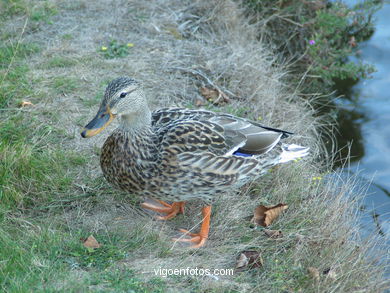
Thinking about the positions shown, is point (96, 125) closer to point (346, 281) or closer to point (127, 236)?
point (127, 236)

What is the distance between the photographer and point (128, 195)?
13.8 ft

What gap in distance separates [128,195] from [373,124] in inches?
138

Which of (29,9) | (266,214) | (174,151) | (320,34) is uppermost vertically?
(320,34)

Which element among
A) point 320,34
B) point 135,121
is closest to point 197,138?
point 135,121

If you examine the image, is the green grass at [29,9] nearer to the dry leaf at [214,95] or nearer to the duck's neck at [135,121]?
the dry leaf at [214,95]

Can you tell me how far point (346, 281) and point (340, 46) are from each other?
14.9 ft

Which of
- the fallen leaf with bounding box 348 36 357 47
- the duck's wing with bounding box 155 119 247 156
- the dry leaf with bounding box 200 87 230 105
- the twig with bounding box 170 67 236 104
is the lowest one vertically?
the dry leaf with bounding box 200 87 230 105

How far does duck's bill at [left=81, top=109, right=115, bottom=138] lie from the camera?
345cm

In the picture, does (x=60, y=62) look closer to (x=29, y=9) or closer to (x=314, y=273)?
(x=29, y=9)

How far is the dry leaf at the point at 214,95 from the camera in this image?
5.41 metres

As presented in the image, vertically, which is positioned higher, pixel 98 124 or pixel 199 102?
pixel 98 124

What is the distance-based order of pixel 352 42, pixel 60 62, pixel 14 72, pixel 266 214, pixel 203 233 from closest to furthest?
pixel 203 233 → pixel 266 214 → pixel 14 72 → pixel 60 62 → pixel 352 42

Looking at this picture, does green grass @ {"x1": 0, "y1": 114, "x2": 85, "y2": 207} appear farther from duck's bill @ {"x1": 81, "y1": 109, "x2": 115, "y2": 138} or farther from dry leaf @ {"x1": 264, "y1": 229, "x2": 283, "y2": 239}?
dry leaf @ {"x1": 264, "y1": 229, "x2": 283, "y2": 239}

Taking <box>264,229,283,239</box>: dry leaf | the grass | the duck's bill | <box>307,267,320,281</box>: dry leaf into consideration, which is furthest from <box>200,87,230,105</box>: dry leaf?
<box>307,267,320,281</box>: dry leaf
